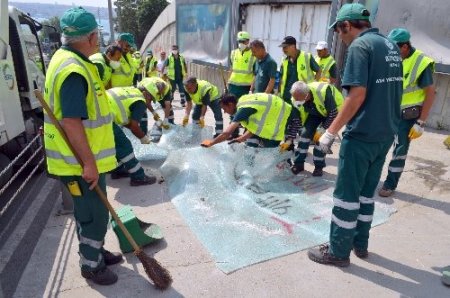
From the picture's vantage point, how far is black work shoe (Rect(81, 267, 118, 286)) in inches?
102

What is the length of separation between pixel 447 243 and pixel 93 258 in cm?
284

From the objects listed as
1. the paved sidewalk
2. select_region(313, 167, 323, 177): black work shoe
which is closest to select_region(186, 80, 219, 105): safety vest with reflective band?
select_region(313, 167, 323, 177): black work shoe

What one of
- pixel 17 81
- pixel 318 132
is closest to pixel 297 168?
pixel 318 132

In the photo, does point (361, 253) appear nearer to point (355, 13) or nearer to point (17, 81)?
point (355, 13)

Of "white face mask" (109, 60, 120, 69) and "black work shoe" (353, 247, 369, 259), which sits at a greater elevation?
"white face mask" (109, 60, 120, 69)

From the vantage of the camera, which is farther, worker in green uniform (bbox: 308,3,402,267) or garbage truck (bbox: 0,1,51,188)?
garbage truck (bbox: 0,1,51,188)

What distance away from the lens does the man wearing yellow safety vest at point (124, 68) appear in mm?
6168

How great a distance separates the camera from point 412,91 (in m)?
3.74

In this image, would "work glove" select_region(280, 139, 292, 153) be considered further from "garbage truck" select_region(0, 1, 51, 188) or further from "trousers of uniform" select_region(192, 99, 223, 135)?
"garbage truck" select_region(0, 1, 51, 188)

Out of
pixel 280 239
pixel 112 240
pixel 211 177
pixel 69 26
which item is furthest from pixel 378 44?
pixel 112 240

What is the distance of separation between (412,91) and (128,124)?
3088mm

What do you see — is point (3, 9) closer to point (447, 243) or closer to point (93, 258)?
point (93, 258)

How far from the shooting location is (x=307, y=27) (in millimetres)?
8422

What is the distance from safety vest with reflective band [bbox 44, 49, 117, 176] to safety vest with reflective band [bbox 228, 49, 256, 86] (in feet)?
14.2
